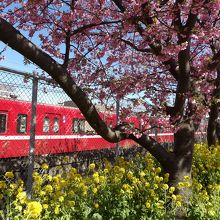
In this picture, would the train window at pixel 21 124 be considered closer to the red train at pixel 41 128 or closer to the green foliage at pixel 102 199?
the red train at pixel 41 128

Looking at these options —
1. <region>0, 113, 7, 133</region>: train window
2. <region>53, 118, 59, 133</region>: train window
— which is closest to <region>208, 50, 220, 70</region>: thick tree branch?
<region>0, 113, 7, 133</region>: train window

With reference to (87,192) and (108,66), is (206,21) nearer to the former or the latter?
(108,66)

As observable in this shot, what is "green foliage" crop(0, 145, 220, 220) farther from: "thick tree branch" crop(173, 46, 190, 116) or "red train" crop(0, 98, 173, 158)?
"red train" crop(0, 98, 173, 158)

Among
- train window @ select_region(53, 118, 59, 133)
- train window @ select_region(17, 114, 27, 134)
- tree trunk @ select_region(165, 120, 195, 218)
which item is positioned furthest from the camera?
train window @ select_region(53, 118, 59, 133)

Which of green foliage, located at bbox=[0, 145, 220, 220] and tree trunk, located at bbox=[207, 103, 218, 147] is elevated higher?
tree trunk, located at bbox=[207, 103, 218, 147]

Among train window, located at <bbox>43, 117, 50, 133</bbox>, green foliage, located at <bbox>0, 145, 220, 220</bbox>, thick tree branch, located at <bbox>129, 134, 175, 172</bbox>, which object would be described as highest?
train window, located at <bbox>43, 117, 50, 133</bbox>

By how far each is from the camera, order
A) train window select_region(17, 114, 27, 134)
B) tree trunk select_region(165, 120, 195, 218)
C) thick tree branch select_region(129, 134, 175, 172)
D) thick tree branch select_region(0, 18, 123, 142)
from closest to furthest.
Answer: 1. thick tree branch select_region(0, 18, 123, 142)
2. thick tree branch select_region(129, 134, 175, 172)
3. tree trunk select_region(165, 120, 195, 218)
4. train window select_region(17, 114, 27, 134)

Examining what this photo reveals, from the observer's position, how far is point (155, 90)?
776 cm

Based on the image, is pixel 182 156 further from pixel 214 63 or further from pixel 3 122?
pixel 3 122

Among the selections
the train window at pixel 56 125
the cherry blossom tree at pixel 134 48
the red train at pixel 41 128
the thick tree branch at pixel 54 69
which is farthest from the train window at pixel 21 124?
the thick tree branch at pixel 54 69

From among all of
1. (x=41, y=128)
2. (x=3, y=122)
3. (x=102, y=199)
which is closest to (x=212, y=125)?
(x=41, y=128)

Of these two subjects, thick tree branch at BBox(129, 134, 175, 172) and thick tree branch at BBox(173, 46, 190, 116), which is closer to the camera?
thick tree branch at BBox(129, 134, 175, 172)

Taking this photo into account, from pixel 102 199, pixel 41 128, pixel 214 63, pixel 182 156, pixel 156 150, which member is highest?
pixel 214 63

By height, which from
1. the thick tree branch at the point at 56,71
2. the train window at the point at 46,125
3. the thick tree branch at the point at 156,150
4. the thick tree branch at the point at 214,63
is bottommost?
the thick tree branch at the point at 156,150
